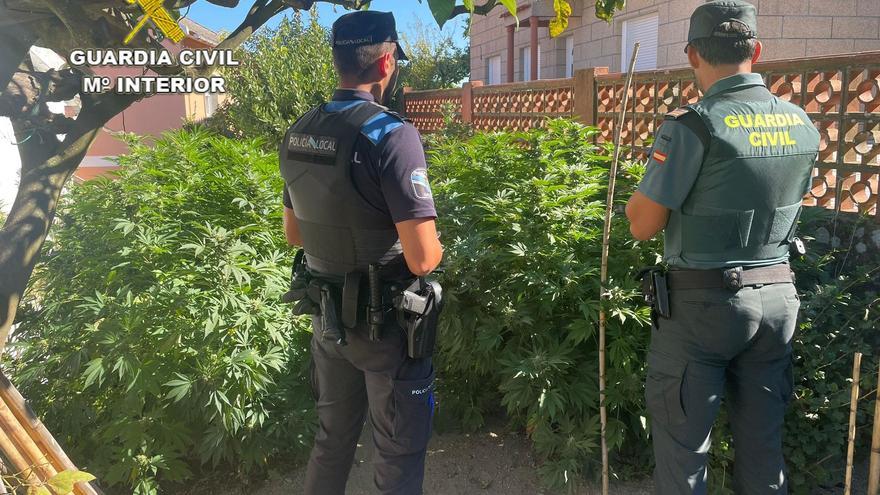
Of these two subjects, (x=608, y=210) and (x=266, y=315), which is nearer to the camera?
(x=608, y=210)

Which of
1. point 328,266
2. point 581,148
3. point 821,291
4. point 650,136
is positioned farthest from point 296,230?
point 650,136

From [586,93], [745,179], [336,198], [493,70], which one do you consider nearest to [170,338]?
[336,198]

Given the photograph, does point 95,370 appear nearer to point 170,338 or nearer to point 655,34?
point 170,338

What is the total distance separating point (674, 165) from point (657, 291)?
47cm

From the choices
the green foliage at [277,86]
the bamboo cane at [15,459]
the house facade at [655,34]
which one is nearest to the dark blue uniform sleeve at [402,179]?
the bamboo cane at [15,459]

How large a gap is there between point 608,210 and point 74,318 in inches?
95.4

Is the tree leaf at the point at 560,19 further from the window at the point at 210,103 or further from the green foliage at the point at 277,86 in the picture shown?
the window at the point at 210,103

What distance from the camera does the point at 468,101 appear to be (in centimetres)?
948

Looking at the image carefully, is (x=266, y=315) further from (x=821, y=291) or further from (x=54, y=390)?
(x=821, y=291)

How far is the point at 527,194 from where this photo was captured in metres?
3.18

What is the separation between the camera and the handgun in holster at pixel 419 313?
2186 mm

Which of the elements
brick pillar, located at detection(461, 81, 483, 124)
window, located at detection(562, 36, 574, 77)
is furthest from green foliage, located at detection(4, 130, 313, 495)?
window, located at detection(562, 36, 574, 77)

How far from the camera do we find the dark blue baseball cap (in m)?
2.17

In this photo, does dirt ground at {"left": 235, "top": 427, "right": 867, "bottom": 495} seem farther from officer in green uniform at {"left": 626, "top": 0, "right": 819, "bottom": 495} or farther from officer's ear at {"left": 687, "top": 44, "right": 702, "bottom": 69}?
officer's ear at {"left": 687, "top": 44, "right": 702, "bottom": 69}
